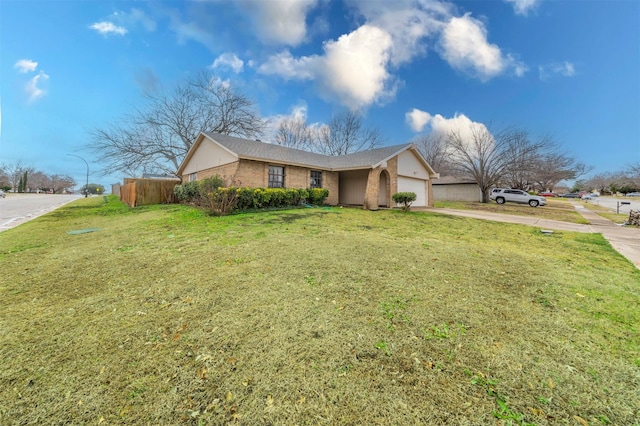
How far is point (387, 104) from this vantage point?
24.2m

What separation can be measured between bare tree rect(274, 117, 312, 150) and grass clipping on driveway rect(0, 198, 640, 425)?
31.8 meters

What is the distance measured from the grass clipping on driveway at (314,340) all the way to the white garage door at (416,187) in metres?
13.0

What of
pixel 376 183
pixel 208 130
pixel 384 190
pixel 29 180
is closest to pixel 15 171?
pixel 29 180

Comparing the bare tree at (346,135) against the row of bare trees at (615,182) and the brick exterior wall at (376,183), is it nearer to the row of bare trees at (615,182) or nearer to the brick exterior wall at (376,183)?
the brick exterior wall at (376,183)

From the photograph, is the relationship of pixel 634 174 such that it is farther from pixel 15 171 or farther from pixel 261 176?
pixel 15 171

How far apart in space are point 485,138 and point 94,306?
32.6m

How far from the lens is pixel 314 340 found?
255 cm

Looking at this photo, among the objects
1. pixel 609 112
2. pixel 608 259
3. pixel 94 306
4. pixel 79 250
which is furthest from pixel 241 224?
pixel 609 112

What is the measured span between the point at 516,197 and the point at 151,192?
114 feet

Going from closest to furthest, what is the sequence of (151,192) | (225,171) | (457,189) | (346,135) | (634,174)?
(225,171), (151,192), (457,189), (346,135), (634,174)

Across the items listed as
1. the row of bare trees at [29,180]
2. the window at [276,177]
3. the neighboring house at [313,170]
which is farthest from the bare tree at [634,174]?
the row of bare trees at [29,180]

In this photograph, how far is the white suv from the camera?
25266mm

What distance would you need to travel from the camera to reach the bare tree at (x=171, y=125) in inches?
902

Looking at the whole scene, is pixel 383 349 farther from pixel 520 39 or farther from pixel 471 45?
pixel 520 39
